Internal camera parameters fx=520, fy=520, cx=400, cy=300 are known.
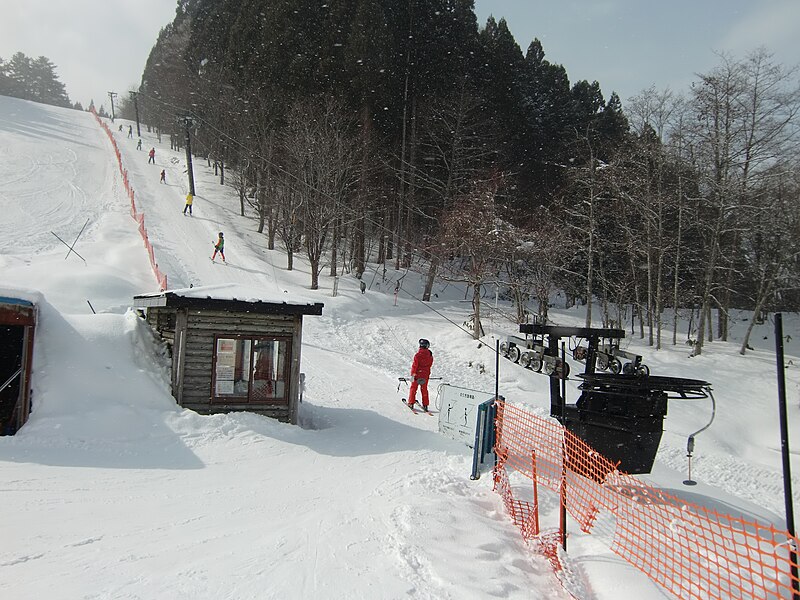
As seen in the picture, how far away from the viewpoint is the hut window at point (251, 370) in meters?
10.1

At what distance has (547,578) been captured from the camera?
15.2ft

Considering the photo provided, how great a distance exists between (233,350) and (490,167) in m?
24.4

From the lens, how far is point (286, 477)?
23.9 feet

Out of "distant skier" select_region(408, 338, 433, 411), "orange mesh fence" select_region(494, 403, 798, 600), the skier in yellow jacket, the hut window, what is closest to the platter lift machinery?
"orange mesh fence" select_region(494, 403, 798, 600)

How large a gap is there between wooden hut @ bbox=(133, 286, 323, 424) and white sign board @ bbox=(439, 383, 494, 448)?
305 centimetres

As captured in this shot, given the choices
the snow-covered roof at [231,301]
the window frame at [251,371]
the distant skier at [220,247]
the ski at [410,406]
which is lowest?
the ski at [410,406]

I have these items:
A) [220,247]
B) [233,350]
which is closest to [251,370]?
[233,350]

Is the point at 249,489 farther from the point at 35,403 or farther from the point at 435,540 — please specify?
the point at 35,403

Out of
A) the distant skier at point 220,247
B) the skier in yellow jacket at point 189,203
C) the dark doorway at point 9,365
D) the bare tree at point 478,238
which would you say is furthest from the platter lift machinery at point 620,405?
the skier in yellow jacket at point 189,203

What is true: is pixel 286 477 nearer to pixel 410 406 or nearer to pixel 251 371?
pixel 251 371

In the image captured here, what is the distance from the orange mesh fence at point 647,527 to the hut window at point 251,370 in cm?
482

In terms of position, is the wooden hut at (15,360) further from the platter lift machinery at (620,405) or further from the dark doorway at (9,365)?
the platter lift machinery at (620,405)

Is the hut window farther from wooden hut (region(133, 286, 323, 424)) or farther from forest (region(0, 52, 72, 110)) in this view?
forest (region(0, 52, 72, 110))

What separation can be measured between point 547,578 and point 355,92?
1196 inches
